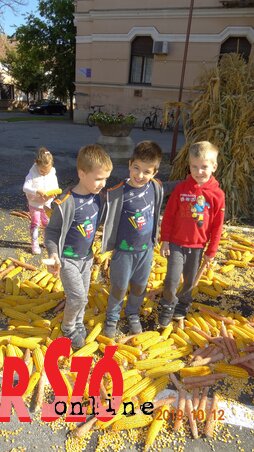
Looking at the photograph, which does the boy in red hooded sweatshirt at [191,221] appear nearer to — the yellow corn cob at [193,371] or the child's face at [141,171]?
the child's face at [141,171]

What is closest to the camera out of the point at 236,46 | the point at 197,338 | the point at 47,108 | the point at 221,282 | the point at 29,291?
the point at 197,338

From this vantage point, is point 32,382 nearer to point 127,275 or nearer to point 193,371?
point 127,275

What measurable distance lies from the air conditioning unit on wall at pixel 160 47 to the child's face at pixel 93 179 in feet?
79.0

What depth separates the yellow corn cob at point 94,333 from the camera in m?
3.57

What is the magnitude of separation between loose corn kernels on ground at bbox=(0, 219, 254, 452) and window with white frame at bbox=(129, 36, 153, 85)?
24055 mm

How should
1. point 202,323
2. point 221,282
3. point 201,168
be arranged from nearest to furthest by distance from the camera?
point 201,168
point 202,323
point 221,282

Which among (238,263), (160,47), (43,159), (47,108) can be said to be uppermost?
(160,47)

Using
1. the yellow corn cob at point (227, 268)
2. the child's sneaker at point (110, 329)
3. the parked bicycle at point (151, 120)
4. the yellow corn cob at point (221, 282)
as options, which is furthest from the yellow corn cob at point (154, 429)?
the parked bicycle at point (151, 120)

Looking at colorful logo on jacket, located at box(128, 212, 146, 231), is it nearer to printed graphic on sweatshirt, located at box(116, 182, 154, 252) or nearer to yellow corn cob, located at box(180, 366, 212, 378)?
printed graphic on sweatshirt, located at box(116, 182, 154, 252)

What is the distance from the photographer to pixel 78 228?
312cm

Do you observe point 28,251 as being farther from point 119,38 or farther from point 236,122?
point 119,38

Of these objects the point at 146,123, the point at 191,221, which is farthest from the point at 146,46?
the point at 191,221

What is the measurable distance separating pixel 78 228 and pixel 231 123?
5470 millimetres

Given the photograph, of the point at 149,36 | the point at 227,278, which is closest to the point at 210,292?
the point at 227,278
